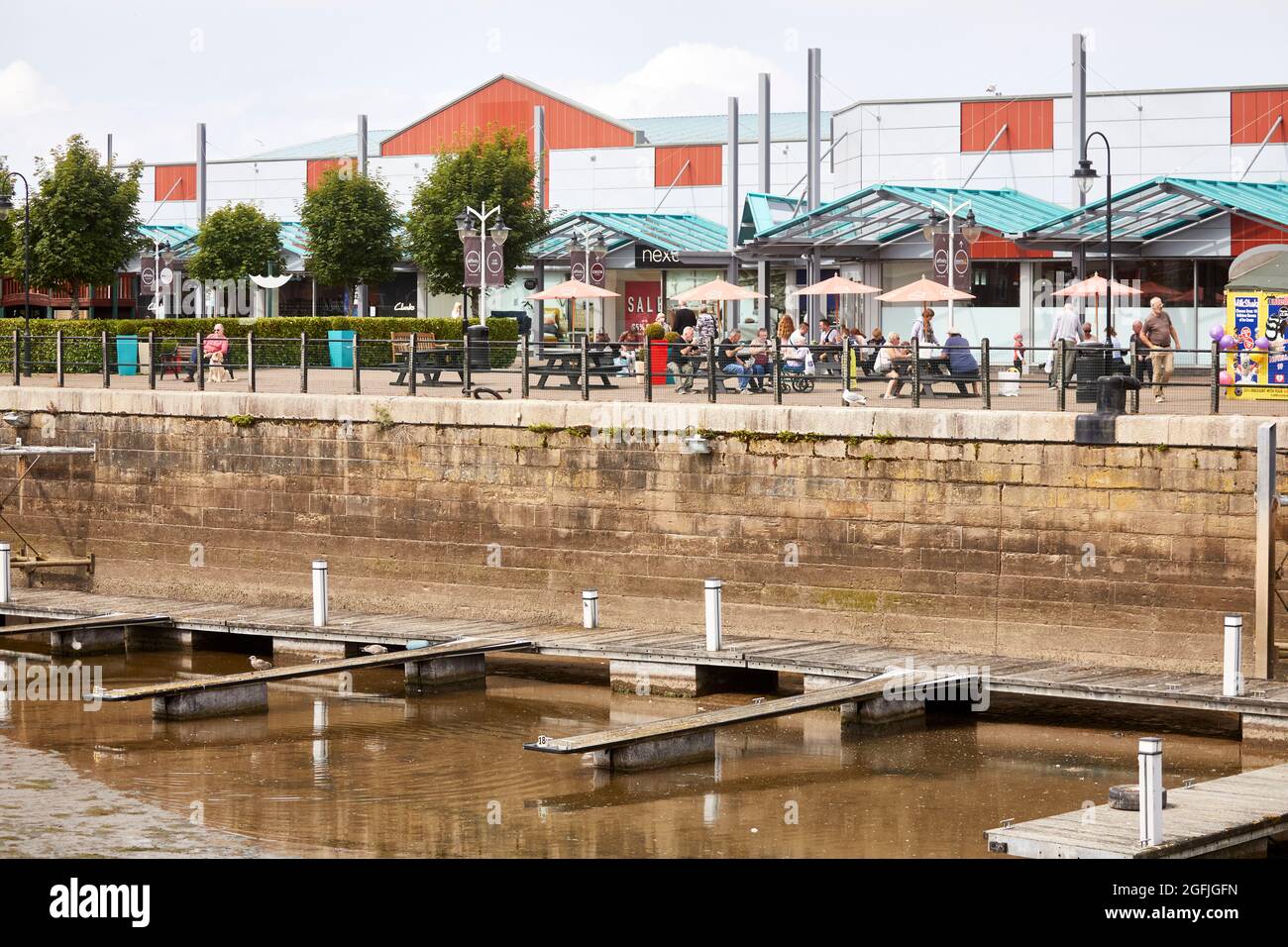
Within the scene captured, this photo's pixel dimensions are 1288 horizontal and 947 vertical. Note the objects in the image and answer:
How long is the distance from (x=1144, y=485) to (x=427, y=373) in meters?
9.38

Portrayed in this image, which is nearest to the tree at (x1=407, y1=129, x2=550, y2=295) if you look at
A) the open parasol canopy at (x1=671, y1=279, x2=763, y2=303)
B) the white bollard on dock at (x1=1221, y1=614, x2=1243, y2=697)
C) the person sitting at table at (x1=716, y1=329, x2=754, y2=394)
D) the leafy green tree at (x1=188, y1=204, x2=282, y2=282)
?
the leafy green tree at (x1=188, y1=204, x2=282, y2=282)

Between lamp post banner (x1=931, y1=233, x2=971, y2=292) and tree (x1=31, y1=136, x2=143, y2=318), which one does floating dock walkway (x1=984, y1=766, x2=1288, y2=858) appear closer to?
lamp post banner (x1=931, y1=233, x2=971, y2=292)

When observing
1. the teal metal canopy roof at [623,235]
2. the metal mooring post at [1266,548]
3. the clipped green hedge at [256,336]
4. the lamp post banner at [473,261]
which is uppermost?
the teal metal canopy roof at [623,235]

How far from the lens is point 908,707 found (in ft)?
53.9

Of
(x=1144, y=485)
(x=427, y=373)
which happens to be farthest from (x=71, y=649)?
(x=1144, y=485)

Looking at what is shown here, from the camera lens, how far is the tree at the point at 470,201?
42.5m

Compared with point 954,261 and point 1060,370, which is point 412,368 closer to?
point 1060,370

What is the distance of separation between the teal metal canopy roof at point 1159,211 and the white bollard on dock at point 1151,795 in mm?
22568

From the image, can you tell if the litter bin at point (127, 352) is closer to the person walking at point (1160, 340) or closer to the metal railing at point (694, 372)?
the metal railing at point (694, 372)

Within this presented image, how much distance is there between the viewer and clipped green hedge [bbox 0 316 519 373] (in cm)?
2527

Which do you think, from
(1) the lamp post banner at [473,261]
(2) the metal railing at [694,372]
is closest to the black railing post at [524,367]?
(2) the metal railing at [694,372]

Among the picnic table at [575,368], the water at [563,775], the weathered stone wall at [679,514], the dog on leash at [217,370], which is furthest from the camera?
the dog on leash at [217,370]

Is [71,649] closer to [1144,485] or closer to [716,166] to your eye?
[1144,485]

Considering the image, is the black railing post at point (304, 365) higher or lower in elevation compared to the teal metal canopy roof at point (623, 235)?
lower
